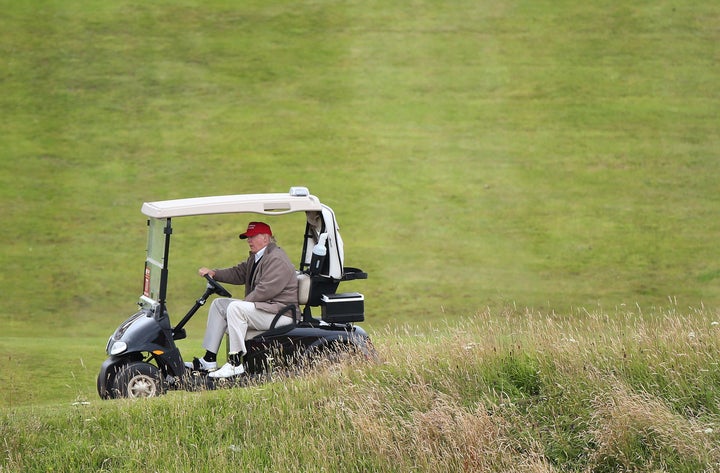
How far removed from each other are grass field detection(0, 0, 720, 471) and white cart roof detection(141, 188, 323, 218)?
16.8 ft

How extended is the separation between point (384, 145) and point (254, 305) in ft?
48.0

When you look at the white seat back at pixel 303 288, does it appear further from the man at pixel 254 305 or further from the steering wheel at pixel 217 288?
the steering wheel at pixel 217 288

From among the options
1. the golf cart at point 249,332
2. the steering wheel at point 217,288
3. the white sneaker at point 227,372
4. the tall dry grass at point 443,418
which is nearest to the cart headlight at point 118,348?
the golf cart at point 249,332

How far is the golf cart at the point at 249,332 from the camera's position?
959 cm

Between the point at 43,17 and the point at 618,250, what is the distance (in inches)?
663

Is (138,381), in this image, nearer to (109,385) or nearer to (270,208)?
(109,385)

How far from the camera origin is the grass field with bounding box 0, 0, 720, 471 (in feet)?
63.1

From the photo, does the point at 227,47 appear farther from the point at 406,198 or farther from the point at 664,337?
the point at 664,337

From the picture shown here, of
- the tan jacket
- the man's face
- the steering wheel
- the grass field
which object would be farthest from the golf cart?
the grass field

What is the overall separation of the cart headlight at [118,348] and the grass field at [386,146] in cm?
496

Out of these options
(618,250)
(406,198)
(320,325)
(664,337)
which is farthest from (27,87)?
(664,337)

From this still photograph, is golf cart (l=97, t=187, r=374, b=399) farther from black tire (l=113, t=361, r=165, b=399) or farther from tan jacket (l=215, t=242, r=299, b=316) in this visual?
tan jacket (l=215, t=242, r=299, b=316)

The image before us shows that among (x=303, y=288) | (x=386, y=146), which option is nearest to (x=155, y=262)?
(x=303, y=288)

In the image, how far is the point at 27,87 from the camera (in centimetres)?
2511
